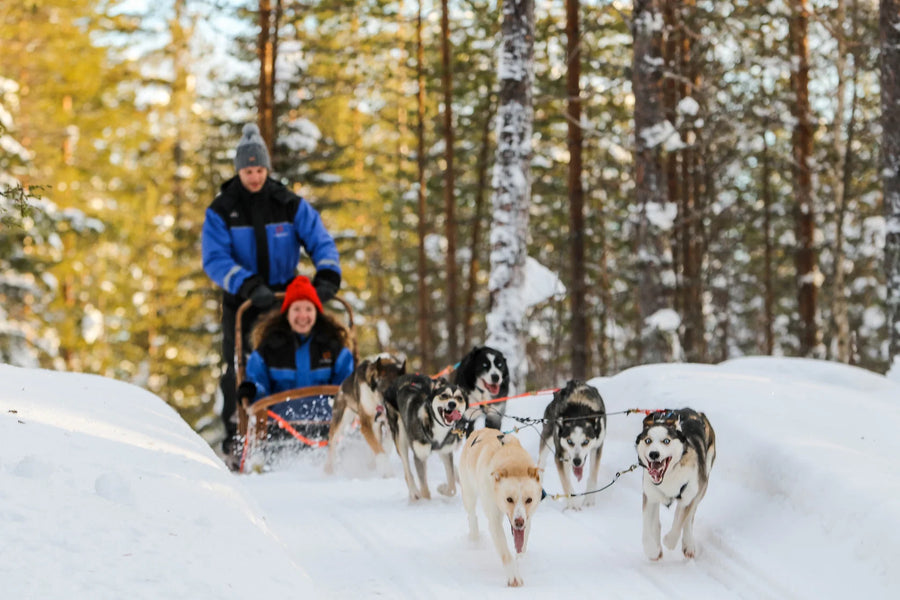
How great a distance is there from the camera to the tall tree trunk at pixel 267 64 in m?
15.4

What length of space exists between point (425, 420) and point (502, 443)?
4.57ft

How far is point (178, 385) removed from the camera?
1880 centimetres

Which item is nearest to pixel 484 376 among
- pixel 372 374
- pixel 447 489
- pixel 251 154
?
pixel 372 374

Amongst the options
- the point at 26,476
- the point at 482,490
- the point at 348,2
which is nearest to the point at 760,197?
the point at 348,2

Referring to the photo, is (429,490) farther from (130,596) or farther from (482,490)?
(130,596)

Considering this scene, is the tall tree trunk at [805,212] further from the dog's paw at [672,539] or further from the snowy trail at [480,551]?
the dog's paw at [672,539]

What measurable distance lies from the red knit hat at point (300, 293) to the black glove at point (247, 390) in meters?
0.76

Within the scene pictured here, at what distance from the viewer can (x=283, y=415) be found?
8227 mm

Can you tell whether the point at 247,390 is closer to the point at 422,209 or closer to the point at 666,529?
the point at 666,529

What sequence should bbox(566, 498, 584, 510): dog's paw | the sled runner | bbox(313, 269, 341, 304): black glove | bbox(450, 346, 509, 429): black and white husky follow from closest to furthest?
bbox(566, 498, 584, 510): dog's paw < bbox(450, 346, 509, 429): black and white husky < the sled runner < bbox(313, 269, 341, 304): black glove

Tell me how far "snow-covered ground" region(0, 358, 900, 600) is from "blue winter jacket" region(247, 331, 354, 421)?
1850 mm

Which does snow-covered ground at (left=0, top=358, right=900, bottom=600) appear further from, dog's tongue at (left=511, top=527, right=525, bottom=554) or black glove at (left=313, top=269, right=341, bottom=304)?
black glove at (left=313, top=269, right=341, bottom=304)

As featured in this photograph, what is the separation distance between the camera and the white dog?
4.15 m

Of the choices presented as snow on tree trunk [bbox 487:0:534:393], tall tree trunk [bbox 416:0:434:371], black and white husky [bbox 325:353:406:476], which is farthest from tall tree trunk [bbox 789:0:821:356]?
black and white husky [bbox 325:353:406:476]
